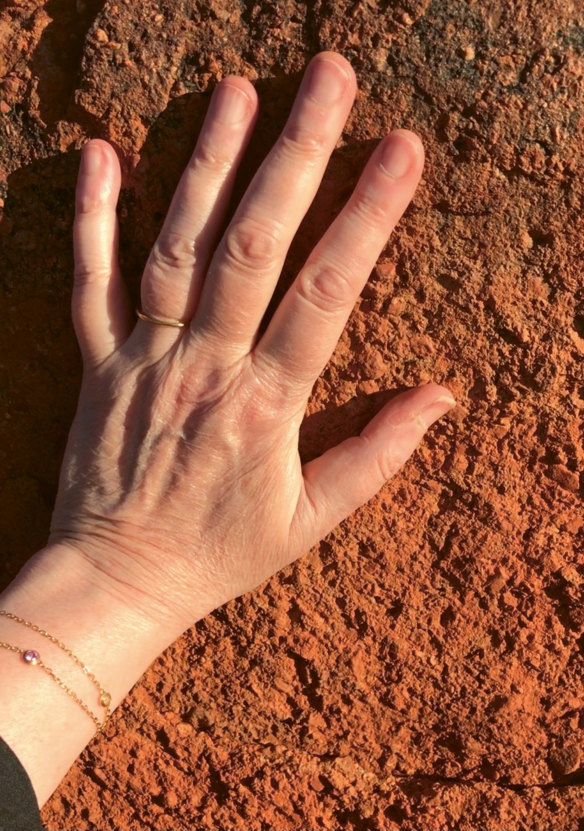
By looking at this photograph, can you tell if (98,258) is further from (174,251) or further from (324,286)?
(324,286)

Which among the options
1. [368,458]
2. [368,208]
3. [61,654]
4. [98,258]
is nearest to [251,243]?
[368,208]

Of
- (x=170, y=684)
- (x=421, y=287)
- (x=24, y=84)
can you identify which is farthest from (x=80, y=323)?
(x=170, y=684)

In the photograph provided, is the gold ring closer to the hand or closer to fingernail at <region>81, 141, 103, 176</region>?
the hand

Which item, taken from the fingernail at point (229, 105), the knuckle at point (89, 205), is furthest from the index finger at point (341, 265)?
the knuckle at point (89, 205)

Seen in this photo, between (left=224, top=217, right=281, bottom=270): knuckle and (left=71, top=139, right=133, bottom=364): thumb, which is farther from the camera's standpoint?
(left=71, top=139, right=133, bottom=364): thumb

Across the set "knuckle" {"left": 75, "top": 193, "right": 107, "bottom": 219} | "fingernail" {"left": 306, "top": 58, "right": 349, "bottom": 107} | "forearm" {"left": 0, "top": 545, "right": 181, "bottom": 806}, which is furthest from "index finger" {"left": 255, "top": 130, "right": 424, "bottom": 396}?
"forearm" {"left": 0, "top": 545, "right": 181, "bottom": 806}

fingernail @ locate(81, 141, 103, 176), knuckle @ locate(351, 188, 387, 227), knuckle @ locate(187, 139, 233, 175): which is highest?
knuckle @ locate(351, 188, 387, 227)

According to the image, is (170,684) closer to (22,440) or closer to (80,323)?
(22,440)
